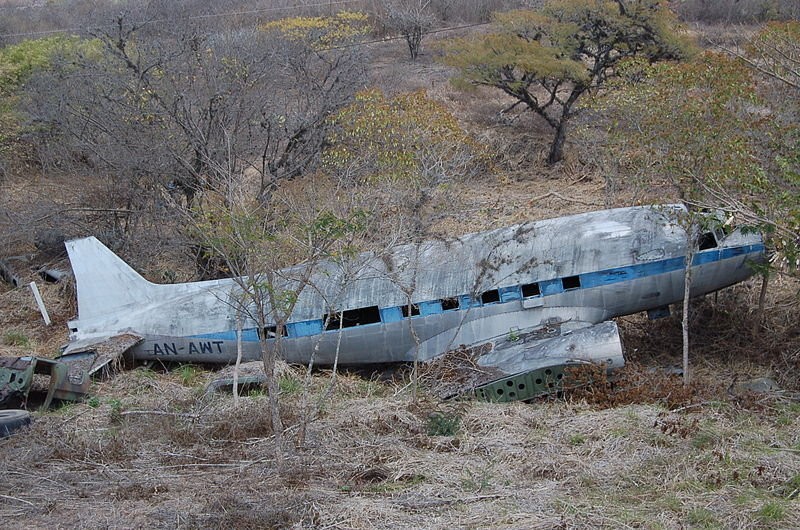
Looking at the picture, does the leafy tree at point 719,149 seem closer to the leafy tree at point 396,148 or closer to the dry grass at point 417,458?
the dry grass at point 417,458

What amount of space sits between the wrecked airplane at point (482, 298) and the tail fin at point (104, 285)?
0.07 metres

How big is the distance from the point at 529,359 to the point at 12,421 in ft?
31.1

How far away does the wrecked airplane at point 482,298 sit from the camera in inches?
675

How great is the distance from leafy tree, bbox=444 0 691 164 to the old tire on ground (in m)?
24.7

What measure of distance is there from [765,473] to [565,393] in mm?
5589

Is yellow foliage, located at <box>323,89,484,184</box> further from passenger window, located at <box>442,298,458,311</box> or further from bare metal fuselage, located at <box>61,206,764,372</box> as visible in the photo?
passenger window, located at <box>442,298,458,311</box>

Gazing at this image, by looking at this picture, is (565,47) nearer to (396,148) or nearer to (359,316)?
(396,148)

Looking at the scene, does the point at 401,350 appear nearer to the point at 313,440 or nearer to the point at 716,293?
the point at 313,440

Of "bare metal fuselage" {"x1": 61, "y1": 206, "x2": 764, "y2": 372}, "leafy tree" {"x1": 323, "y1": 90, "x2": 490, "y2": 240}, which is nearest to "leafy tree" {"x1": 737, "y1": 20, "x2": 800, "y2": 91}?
"bare metal fuselage" {"x1": 61, "y1": 206, "x2": 764, "y2": 372}

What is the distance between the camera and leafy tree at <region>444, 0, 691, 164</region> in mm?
33156

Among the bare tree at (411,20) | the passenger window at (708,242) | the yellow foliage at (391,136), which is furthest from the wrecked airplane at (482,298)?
the bare tree at (411,20)

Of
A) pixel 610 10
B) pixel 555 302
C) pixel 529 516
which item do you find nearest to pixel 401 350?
pixel 555 302

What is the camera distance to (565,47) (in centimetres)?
3431

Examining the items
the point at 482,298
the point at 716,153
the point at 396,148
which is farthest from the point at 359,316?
the point at 396,148
